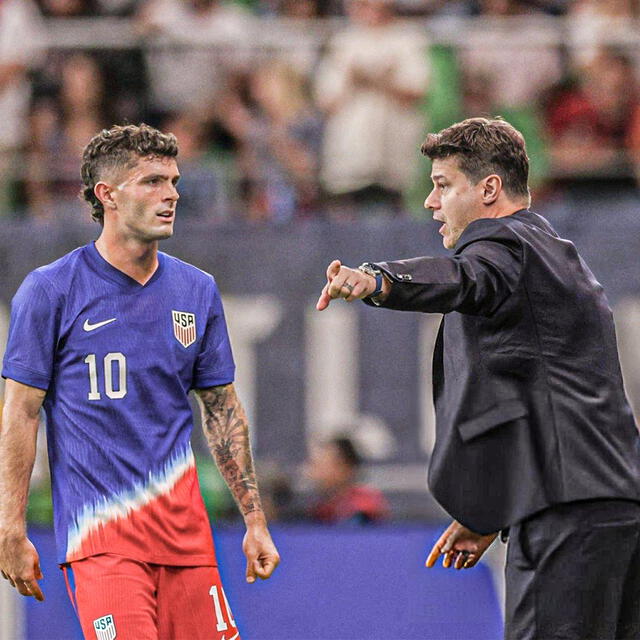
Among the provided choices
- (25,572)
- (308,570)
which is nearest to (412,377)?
(308,570)

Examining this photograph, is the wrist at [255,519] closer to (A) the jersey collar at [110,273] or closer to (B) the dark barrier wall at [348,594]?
(A) the jersey collar at [110,273]

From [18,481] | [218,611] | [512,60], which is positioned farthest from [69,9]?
[218,611]

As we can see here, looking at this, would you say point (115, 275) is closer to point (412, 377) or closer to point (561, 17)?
point (412, 377)

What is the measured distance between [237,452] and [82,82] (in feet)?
→ 18.7

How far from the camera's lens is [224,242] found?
9.84 meters

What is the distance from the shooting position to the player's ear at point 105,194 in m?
5.07

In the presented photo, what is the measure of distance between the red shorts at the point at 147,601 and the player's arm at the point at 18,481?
0.18m

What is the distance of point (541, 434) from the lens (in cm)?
444

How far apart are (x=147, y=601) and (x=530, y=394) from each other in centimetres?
147

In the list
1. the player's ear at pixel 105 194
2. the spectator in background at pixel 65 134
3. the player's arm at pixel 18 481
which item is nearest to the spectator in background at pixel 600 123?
the spectator in background at pixel 65 134

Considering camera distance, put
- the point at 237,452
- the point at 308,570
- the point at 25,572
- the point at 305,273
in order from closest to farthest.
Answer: the point at 25,572 → the point at 237,452 → the point at 308,570 → the point at 305,273

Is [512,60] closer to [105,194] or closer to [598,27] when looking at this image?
[598,27]

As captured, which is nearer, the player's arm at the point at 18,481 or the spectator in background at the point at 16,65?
the player's arm at the point at 18,481

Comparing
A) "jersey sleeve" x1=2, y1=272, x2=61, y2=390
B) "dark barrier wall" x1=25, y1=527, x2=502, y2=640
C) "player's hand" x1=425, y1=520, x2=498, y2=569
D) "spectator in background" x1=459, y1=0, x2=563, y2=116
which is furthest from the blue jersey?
"spectator in background" x1=459, y1=0, x2=563, y2=116
